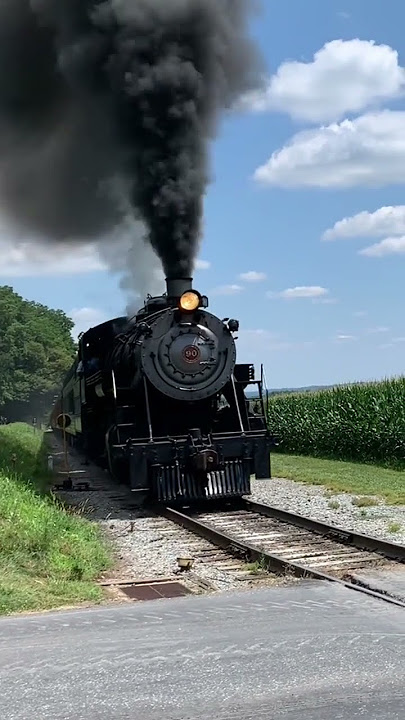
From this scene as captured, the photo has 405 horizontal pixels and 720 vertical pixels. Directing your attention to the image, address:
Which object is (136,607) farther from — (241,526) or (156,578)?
(241,526)

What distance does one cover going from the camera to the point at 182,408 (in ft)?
35.0

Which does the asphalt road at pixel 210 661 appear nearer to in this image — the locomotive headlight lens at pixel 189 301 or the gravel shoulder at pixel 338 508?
the gravel shoulder at pixel 338 508

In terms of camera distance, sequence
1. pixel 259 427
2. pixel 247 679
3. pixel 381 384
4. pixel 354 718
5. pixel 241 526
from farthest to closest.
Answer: pixel 381 384 → pixel 259 427 → pixel 241 526 → pixel 247 679 → pixel 354 718

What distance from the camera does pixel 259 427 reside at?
10805 mm

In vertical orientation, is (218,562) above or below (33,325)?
below

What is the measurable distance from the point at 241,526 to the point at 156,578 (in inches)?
103

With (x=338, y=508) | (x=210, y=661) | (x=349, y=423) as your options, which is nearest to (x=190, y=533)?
(x=338, y=508)

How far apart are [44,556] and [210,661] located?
280 cm

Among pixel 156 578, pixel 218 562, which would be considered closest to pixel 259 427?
pixel 218 562

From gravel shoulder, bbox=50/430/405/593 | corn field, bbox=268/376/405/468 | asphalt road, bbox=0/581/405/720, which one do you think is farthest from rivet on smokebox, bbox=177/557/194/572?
corn field, bbox=268/376/405/468

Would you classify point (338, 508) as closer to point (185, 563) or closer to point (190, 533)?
point (190, 533)

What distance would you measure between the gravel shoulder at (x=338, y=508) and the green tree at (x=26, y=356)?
45574mm

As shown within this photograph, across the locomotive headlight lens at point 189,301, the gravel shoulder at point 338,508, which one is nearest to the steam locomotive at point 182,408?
the locomotive headlight lens at point 189,301

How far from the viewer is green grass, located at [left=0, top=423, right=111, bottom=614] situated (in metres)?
5.67
